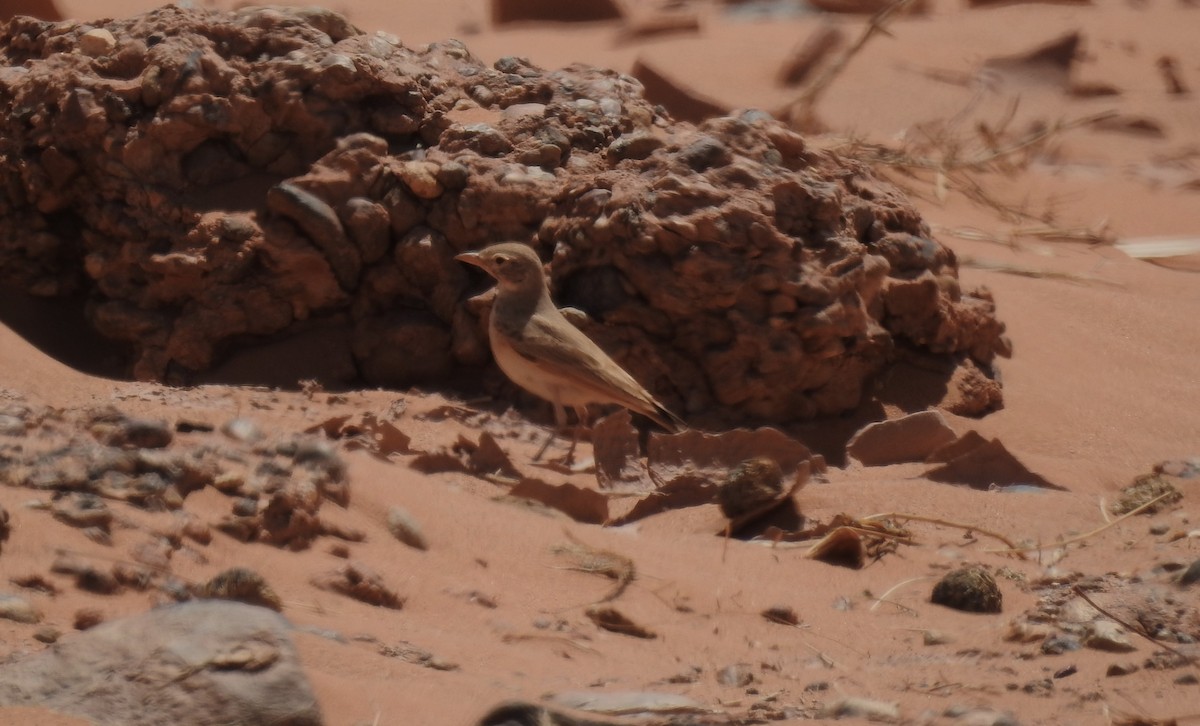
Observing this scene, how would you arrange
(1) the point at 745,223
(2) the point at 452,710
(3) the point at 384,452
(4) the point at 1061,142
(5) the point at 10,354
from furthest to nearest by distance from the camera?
(4) the point at 1061,142 → (1) the point at 745,223 → (5) the point at 10,354 → (3) the point at 384,452 → (2) the point at 452,710

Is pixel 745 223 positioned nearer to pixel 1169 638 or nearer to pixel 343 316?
pixel 343 316

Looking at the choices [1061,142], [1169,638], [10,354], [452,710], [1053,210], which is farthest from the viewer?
[1061,142]

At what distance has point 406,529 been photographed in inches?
141

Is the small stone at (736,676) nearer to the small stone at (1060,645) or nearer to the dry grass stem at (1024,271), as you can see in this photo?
the small stone at (1060,645)

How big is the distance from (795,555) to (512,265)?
1.70 meters

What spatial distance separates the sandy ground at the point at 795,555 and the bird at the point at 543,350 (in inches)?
10.1

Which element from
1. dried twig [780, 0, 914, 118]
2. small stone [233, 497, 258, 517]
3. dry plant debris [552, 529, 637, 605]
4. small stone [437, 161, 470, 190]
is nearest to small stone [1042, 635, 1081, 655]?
dry plant debris [552, 529, 637, 605]

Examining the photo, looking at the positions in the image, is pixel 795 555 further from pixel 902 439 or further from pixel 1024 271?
pixel 1024 271

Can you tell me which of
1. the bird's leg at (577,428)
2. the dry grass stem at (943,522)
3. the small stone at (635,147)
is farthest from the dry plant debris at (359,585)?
the small stone at (635,147)

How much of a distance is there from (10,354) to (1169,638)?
3.53 m

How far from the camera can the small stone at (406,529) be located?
140 inches

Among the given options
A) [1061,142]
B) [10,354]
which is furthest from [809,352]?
[1061,142]

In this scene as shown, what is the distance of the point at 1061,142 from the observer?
1077cm

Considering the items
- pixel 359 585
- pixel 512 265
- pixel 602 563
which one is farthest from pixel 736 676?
pixel 512 265
